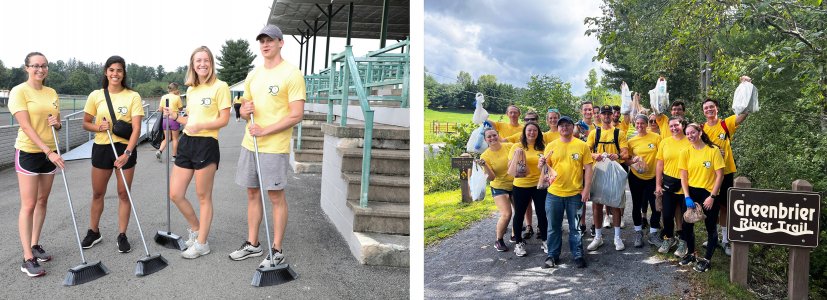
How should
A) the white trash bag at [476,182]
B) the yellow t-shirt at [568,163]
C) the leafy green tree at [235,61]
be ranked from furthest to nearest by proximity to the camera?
the leafy green tree at [235,61] → the yellow t-shirt at [568,163] → the white trash bag at [476,182]

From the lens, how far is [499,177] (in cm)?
307

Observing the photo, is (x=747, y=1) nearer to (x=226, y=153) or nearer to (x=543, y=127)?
(x=543, y=127)

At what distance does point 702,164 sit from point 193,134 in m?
2.42

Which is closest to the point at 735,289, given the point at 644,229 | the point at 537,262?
the point at 644,229

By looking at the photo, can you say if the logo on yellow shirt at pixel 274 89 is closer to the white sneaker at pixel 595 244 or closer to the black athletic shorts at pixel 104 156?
the black athletic shorts at pixel 104 156

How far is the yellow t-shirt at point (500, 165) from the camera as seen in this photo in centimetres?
296

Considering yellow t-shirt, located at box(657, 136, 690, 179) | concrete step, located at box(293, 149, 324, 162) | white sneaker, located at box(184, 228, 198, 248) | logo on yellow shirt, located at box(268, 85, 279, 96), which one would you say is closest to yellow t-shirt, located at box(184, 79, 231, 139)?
logo on yellow shirt, located at box(268, 85, 279, 96)

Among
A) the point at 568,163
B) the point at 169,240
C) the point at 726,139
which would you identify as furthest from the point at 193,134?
the point at 726,139

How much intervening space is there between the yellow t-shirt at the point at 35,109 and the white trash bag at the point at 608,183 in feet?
9.00

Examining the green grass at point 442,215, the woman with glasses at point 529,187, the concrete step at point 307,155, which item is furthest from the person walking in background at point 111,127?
the concrete step at point 307,155

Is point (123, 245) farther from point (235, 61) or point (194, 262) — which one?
point (235, 61)

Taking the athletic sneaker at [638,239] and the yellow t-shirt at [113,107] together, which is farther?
the athletic sneaker at [638,239]

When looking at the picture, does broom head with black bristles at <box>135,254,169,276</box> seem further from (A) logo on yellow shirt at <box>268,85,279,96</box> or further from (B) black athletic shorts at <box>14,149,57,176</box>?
(A) logo on yellow shirt at <box>268,85,279,96</box>

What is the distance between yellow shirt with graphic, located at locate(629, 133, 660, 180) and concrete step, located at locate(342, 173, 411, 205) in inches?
49.0
